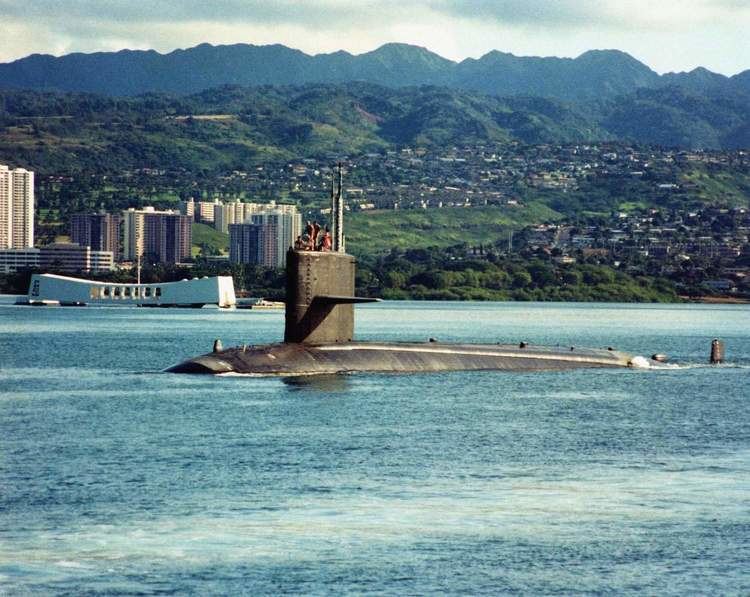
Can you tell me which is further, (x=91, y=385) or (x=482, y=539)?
(x=91, y=385)

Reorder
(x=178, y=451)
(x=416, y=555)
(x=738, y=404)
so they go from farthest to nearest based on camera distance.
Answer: (x=738, y=404) < (x=178, y=451) < (x=416, y=555)

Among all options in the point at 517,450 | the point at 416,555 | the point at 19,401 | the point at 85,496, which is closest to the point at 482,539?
the point at 416,555

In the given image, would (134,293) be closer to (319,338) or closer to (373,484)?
(319,338)

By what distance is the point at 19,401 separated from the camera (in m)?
50.0

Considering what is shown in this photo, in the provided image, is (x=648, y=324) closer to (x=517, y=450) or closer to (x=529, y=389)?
(x=529, y=389)

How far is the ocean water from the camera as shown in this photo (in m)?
24.9

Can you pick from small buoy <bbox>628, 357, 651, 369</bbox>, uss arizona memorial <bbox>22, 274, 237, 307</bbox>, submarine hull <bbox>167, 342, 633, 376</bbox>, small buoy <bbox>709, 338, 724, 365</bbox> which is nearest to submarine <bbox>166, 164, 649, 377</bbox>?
submarine hull <bbox>167, 342, 633, 376</bbox>

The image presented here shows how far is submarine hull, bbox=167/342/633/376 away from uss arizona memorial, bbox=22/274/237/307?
119478mm

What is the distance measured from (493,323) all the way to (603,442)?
9374 centimetres

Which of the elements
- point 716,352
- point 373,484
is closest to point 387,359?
point 716,352

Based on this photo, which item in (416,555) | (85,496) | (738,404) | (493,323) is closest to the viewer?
(416,555)

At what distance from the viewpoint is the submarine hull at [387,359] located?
5450 centimetres

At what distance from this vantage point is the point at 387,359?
58.6m

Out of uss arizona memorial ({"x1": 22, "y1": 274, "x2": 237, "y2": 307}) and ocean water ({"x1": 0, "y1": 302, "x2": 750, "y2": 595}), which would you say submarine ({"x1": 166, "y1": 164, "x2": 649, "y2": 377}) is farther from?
uss arizona memorial ({"x1": 22, "y1": 274, "x2": 237, "y2": 307})
